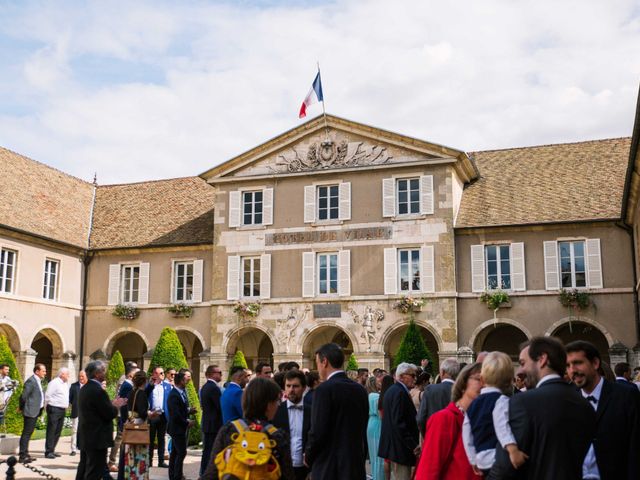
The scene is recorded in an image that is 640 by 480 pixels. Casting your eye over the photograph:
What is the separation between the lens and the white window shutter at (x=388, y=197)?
82.3 ft

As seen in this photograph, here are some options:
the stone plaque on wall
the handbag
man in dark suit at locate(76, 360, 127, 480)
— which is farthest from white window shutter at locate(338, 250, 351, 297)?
man in dark suit at locate(76, 360, 127, 480)

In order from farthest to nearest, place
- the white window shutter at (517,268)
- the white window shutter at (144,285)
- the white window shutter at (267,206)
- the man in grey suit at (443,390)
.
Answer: the white window shutter at (144,285) → the white window shutter at (267,206) → the white window shutter at (517,268) → the man in grey suit at (443,390)

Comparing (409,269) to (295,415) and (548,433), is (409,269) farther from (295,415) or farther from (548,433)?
(548,433)

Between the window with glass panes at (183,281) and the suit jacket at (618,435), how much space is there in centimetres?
2349

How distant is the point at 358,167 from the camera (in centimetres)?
2558

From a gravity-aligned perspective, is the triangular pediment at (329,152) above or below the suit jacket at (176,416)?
above

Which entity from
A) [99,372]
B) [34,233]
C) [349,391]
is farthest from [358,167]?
[349,391]

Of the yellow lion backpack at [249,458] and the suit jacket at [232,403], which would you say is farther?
the suit jacket at [232,403]

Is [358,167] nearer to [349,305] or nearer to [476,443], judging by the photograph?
[349,305]

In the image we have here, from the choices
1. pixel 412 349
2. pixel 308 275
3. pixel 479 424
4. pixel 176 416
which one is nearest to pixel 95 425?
pixel 176 416

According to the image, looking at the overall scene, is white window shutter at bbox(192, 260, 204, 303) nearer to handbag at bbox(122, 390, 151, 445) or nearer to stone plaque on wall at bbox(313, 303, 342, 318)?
stone plaque on wall at bbox(313, 303, 342, 318)

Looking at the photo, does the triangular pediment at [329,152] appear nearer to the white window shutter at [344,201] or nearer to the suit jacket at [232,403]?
the white window shutter at [344,201]

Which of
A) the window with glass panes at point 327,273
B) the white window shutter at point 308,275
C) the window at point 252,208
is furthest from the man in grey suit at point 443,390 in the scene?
Answer: the window at point 252,208

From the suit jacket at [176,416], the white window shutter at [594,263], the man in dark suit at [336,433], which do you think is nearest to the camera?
the man in dark suit at [336,433]
